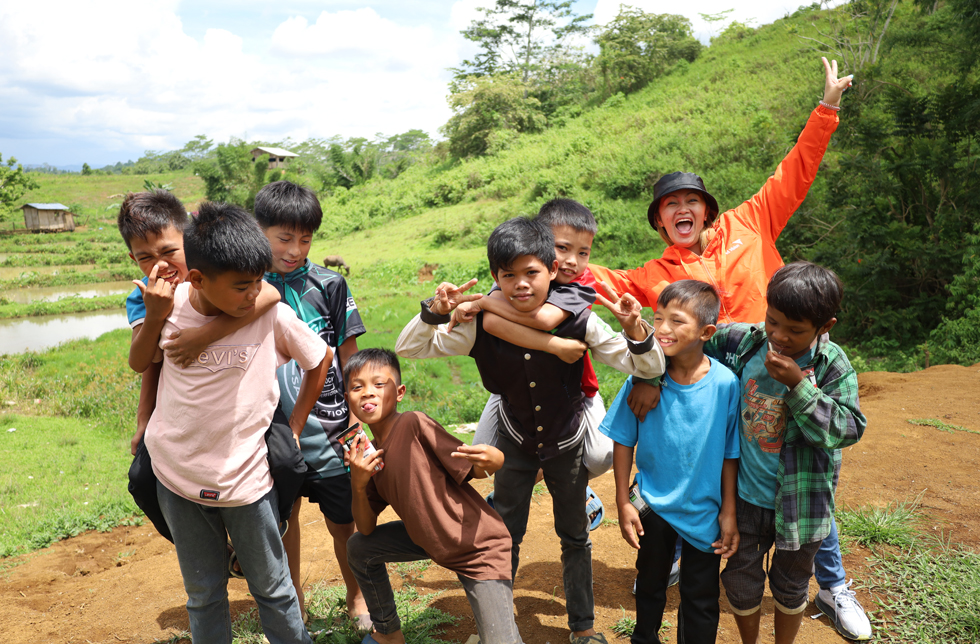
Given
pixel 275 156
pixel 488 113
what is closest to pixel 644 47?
pixel 488 113

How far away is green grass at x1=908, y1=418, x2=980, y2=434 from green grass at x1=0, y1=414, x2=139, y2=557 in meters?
5.66

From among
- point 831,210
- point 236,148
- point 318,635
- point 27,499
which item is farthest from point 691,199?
point 236,148

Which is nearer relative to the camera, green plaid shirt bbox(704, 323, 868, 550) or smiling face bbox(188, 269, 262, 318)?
smiling face bbox(188, 269, 262, 318)

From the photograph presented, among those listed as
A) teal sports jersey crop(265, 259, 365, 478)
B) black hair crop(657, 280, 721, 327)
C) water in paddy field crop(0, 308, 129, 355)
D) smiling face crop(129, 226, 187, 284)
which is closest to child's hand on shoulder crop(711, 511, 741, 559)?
black hair crop(657, 280, 721, 327)

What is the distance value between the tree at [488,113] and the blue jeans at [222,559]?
79.9ft

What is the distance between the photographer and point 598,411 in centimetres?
261

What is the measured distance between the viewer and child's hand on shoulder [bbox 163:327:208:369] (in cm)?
201

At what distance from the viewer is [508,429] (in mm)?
2465

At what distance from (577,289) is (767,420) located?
0.81m

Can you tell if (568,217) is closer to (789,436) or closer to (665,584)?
(789,436)

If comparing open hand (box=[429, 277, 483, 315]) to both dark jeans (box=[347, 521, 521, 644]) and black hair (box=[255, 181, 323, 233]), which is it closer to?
black hair (box=[255, 181, 323, 233])

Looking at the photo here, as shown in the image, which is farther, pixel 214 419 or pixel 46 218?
pixel 46 218

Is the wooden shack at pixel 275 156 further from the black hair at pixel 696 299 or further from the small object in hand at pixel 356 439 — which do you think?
the black hair at pixel 696 299

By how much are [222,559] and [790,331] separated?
210 centimetres
